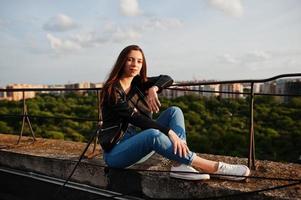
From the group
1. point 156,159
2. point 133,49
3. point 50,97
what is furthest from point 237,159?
point 50,97

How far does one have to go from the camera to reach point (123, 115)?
225cm

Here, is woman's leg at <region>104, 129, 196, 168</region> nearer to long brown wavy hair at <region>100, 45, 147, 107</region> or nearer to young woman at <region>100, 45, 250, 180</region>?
young woman at <region>100, 45, 250, 180</region>

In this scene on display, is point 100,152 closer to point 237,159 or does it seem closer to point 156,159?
point 156,159

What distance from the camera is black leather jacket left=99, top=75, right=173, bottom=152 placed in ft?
7.29

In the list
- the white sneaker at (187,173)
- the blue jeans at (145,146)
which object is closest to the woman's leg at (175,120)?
the blue jeans at (145,146)

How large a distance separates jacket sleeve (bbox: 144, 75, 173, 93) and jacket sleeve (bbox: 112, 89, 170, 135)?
0.38 m

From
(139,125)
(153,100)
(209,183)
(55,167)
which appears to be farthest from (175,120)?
(55,167)

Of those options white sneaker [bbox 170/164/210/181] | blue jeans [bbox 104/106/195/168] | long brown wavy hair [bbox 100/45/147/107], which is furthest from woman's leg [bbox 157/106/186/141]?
long brown wavy hair [bbox 100/45/147/107]

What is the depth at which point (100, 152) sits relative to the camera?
3223mm

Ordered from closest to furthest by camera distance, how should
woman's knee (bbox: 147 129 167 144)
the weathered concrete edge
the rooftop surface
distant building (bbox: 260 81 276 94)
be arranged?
the rooftop surface, woman's knee (bbox: 147 129 167 144), distant building (bbox: 260 81 276 94), the weathered concrete edge

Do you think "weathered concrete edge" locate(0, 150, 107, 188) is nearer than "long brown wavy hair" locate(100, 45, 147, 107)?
No

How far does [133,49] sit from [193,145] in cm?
3580

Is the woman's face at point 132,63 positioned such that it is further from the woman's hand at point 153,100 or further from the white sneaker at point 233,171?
the white sneaker at point 233,171

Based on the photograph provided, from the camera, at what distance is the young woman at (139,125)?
7.07ft
